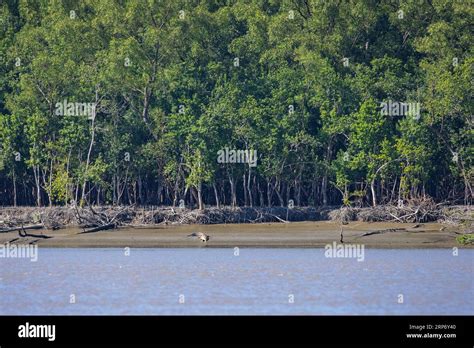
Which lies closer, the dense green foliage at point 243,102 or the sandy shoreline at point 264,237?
the sandy shoreline at point 264,237

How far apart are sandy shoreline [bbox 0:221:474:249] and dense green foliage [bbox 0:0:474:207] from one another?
522 centimetres

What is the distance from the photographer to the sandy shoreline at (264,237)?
5553cm

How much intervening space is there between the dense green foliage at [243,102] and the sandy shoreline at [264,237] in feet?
17.1

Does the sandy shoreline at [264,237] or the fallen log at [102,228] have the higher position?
the fallen log at [102,228]

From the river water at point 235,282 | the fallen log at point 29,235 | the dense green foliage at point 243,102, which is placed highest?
the dense green foliage at point 243,102

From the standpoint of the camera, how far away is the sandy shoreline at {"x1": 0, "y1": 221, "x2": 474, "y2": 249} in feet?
182

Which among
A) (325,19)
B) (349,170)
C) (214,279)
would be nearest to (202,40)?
(325,19)

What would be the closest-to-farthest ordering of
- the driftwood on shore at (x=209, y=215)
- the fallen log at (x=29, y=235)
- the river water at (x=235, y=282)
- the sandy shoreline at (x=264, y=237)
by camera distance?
the river water at (x=235, y=282) → the fallen log at (x=29, y=235) → the sandy shoreline at (x=264, y=237) → the driftwood on shore at (x=209, y=215)

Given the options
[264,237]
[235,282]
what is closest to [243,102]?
[264,237]

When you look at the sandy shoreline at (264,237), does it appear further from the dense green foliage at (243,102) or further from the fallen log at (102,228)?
the dense green foliage at (243,102)

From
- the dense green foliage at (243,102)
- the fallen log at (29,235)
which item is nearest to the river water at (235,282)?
the fallen log at (29,235)

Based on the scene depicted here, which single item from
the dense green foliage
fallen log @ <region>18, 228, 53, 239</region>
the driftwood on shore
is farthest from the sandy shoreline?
the dense green foliage
